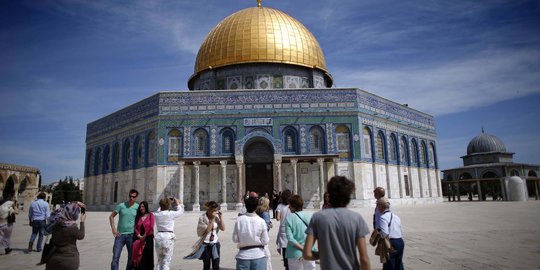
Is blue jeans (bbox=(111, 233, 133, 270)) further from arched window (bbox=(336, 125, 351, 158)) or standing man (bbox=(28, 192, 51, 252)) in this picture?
arched window (bbox=(336, 125, 351, 158))

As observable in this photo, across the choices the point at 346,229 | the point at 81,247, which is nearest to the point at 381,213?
the point at 346,229

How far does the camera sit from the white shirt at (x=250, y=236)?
4.22 metres

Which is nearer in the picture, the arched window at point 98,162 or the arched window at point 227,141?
the arched window at point 227,141

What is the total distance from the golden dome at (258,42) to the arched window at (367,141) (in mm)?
7433

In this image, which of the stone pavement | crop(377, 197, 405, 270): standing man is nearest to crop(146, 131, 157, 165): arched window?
the stone pavement

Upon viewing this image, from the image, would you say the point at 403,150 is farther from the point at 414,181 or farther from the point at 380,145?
the point at 380,145

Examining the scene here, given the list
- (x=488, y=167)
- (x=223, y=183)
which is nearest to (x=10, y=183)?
(x=223, y=183)

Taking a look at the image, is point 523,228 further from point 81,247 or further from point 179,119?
point 179,119

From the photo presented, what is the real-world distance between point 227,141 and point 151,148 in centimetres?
577

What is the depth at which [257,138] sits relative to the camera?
81.9 feet

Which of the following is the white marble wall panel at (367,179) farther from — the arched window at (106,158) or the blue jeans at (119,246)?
the arched window at (106,158)

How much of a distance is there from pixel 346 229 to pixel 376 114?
2538 centimetres

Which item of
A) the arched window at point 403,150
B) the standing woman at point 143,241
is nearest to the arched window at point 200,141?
the arched window at point 403,150

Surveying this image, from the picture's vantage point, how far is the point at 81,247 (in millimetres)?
9195
